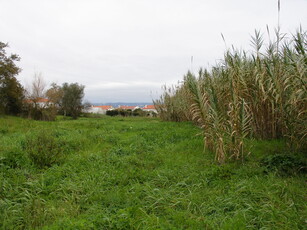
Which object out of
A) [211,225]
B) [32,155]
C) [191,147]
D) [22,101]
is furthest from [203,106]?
[22,101]

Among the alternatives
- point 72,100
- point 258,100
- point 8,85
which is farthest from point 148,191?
point 72,100

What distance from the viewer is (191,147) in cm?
579

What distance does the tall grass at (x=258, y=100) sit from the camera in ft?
13.3

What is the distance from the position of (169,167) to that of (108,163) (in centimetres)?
135

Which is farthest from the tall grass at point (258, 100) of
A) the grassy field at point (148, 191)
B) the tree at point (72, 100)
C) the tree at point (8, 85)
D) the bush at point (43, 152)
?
the tree at point (72, 100)

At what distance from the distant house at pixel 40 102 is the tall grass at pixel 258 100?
20.0 meters

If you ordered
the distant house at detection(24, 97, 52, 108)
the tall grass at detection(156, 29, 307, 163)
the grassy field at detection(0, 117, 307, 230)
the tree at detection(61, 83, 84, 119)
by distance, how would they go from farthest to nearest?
the tree at detection(61, 83, 84, 119), the distant house at detection(24, 97, 52, 108), the tall grass at detection(156, 29, 307, 163), the grassy field at detection(0, 117, 307, 230)

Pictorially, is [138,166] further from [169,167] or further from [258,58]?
[258,58]

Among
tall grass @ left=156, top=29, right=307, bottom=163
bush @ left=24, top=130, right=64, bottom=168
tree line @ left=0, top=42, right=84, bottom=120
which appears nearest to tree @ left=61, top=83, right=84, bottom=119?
tree line @ left=0, top=42, right=84, bottom=120

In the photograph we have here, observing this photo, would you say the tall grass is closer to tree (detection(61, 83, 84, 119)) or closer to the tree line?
the tree line

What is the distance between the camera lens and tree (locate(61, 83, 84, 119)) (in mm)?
27672

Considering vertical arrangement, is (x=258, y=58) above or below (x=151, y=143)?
above

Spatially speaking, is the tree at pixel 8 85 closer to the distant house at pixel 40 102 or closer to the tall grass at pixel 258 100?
the distant house at pixel 40 102

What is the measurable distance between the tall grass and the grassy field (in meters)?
0.48
